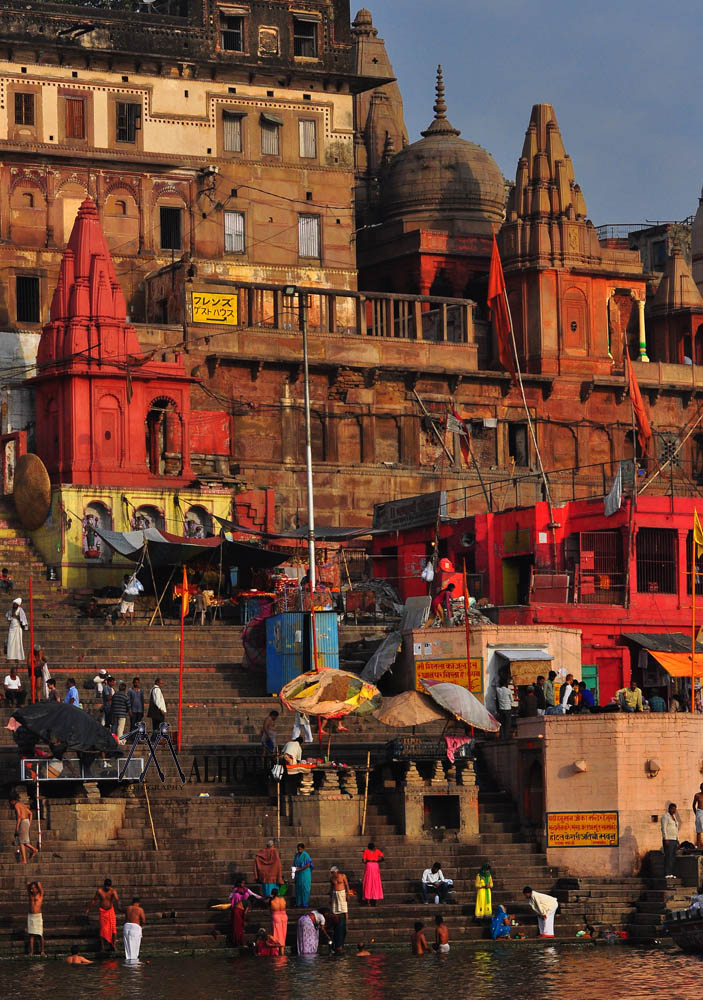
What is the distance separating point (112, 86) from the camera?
215 ft

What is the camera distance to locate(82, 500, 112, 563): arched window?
51875 millimetres

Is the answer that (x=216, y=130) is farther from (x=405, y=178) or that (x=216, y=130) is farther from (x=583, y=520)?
(x=583, y=520)

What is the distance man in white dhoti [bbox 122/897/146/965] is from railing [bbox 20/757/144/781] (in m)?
3.64

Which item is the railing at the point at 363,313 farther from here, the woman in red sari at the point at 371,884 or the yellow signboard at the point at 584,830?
the woman in red sari at the point at 371,884

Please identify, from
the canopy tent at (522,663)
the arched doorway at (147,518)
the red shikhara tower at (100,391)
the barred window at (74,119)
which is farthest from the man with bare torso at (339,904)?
the barred window at (74,119)

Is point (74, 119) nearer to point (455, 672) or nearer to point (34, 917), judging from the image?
point (455, 672)

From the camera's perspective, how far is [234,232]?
218 feet

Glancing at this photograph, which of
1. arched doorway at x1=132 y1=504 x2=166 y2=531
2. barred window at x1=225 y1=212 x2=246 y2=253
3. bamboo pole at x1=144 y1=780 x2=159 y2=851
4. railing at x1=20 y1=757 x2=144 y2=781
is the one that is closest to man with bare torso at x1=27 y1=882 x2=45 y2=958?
bamboo pole at x1=144 y1=780 x2=159 y2=851

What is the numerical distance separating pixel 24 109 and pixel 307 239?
8227 millimetres

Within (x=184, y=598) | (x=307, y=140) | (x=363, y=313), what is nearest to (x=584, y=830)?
(x=184, y=598)

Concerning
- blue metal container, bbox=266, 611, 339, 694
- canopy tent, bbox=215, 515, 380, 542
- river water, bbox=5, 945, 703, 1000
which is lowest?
river water, bbox=5, 945, 703, 1000

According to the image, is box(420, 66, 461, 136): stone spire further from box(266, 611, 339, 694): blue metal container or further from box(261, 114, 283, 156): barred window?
box(266, 611, 339, 694): blue metal container

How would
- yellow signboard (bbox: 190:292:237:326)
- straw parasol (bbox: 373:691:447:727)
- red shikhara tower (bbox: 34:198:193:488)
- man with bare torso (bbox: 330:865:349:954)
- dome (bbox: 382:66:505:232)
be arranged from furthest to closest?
dome (bbox: 382:66:505:232), yellow signboard (bbox: 190:292:237:326), red shikhara tower (bbox: 34:198:193:488), straw parasol (bbox: 373:691:447:727), man with bare torso (bbox: 330:865:349:954)

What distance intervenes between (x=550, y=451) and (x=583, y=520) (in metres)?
14.0
